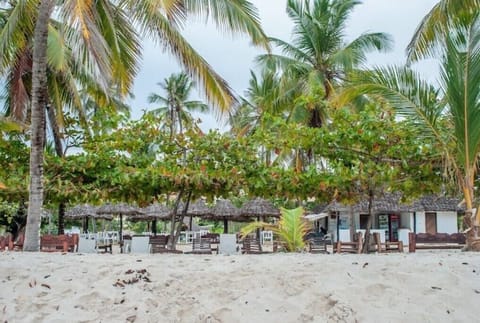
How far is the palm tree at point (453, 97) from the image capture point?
17.6ft

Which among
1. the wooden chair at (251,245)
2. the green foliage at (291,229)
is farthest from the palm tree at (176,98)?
the green foliage at (291,229)

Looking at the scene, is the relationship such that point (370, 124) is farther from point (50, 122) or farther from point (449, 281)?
point (50, 122)

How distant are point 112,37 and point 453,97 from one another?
5.34 metres

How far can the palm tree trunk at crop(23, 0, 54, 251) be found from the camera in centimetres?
589

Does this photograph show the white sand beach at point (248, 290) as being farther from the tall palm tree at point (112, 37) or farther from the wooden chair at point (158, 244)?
the wooden chair at point (158, 244)

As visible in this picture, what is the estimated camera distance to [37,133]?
5953mm

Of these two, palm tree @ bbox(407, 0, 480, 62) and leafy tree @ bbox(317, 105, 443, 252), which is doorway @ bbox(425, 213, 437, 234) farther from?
leafy tree @ bbox(317, 105, 443, 252)

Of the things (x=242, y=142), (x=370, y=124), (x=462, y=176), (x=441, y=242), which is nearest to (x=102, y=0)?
(x=242, y=142)

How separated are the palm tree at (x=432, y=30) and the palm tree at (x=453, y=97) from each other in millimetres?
2385

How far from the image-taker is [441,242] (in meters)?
12.7

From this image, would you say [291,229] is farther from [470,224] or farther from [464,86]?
[464,86]

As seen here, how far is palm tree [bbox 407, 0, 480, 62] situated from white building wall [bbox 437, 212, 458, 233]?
1761cm

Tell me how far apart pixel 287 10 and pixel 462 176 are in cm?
1409

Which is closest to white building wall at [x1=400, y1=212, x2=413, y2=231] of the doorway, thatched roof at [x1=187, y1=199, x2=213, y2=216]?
the doorway
